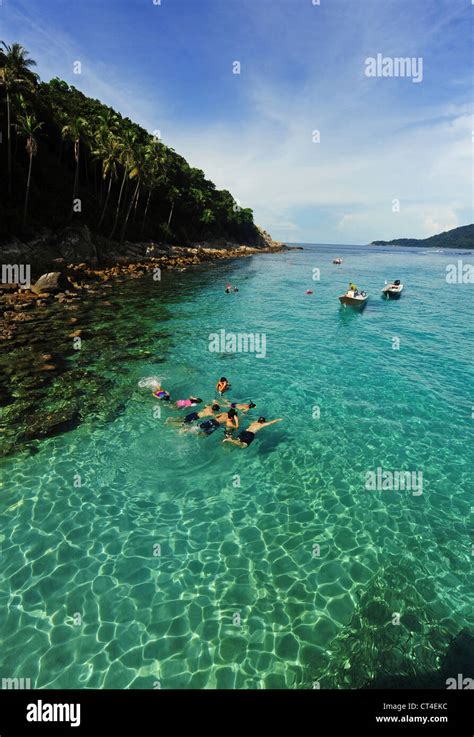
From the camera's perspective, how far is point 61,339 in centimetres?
2644

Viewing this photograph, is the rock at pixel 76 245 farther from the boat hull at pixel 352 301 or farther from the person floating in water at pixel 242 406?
the person floating in water at pixel 242 406

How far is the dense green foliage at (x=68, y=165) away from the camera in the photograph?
47.0 meters

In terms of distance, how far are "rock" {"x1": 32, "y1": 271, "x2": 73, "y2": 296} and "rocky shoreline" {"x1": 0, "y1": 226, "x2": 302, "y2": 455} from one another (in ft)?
0.34

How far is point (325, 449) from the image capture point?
15.8 m

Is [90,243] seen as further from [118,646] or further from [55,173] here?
[118,646]

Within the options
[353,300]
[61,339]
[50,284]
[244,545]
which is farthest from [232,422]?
[50,284]

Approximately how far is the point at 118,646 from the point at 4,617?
3.19 metres

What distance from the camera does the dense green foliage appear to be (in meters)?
47.0

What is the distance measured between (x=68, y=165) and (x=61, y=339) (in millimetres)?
57642

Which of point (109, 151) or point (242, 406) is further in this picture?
point (109, 151)

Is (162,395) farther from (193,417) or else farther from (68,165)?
(68,165)

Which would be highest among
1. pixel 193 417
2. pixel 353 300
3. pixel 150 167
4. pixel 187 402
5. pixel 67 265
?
pixel 150 167

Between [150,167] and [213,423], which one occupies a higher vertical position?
[150,167]
